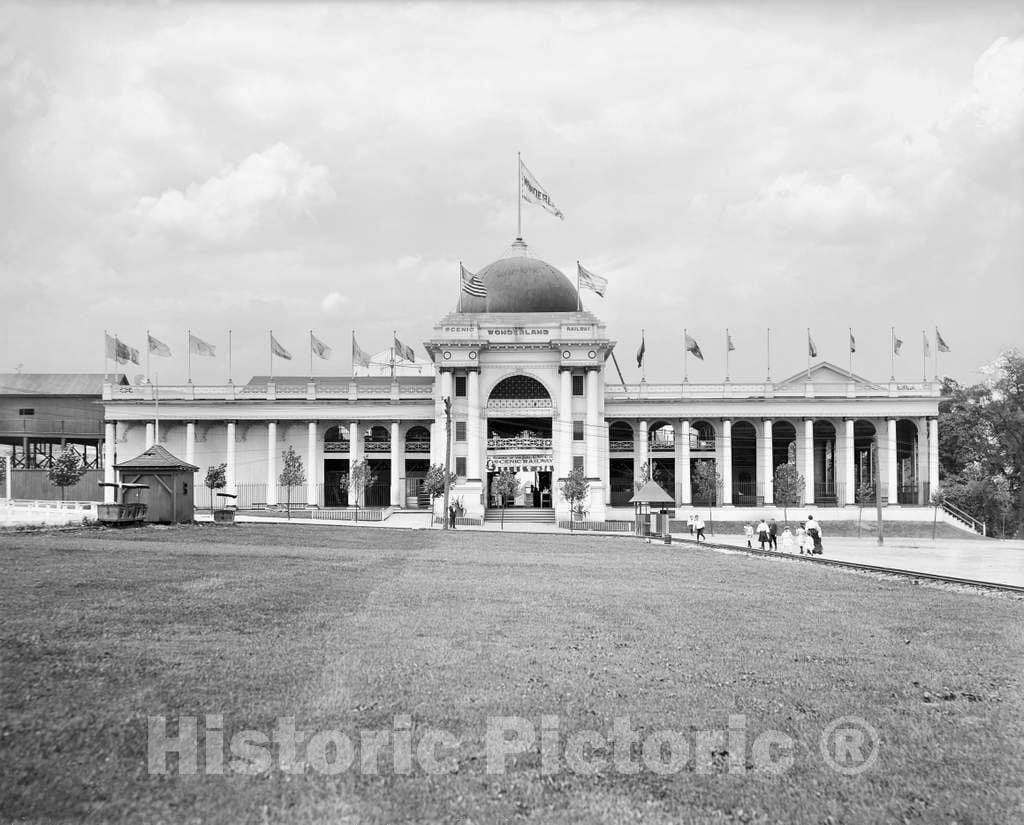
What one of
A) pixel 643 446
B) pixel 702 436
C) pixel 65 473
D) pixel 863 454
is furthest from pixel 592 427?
pixel 65 473

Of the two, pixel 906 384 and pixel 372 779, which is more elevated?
pixel 906 384

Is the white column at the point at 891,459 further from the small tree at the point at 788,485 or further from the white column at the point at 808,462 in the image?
the small tree at the point at 788,485

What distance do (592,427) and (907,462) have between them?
27103mm

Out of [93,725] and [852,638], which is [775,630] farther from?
[93,725]

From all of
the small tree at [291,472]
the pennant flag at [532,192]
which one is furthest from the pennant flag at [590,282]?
the small tree at [291,472]

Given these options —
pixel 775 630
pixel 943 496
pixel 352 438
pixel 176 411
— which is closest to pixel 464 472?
pixel 352 438

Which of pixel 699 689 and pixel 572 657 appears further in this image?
pixel 572 657

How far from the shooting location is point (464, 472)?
60.0 meters

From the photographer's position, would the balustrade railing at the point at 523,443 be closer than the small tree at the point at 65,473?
No

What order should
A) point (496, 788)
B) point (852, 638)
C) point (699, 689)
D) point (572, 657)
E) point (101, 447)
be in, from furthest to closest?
point (101, 447), point (852, 638), point (572, 657), point (699, 689), point (496, 788)

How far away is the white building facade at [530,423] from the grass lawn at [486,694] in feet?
144

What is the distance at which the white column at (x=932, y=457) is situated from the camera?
6289 centimetres

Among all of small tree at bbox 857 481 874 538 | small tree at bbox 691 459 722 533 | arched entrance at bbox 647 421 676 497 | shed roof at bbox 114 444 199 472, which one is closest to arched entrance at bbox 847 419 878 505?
small tree at bbox 857 481 874 538

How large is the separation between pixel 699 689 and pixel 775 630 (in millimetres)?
4447
